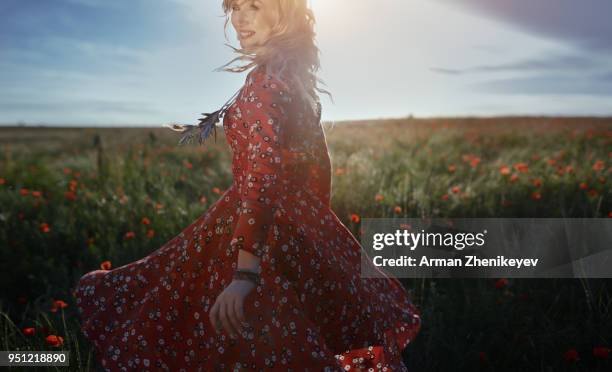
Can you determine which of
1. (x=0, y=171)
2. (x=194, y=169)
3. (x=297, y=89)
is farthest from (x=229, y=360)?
(x=0, y=171)

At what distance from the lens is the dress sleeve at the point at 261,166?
1.72m

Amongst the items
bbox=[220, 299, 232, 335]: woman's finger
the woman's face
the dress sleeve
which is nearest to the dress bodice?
the dress sleeve

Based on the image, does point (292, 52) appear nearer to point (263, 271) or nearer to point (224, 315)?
point (263, 271)

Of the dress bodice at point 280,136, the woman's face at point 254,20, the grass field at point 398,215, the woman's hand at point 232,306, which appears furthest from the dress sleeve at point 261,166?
the grass field at point 398,215

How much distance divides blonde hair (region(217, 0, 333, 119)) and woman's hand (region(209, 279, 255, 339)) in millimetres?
680

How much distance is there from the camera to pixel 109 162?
6152mm

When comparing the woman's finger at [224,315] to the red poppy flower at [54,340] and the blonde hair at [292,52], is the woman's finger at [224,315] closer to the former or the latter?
the blonde hair at [292,52]

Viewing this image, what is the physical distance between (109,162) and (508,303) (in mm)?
4528

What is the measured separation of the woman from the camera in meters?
1.77

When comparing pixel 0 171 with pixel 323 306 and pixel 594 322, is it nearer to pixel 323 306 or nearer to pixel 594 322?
pixel 323 306

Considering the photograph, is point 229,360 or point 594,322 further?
point 594,322

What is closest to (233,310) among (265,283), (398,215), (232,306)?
(232,306)

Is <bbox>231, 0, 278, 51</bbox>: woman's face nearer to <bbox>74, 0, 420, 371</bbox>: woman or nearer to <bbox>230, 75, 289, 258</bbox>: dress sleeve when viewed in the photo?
<bbox>74, 0, 420, 371</bbox>: woman

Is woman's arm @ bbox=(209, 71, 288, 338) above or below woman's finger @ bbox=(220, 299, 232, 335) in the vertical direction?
above
